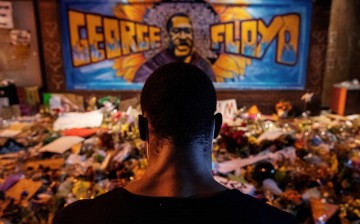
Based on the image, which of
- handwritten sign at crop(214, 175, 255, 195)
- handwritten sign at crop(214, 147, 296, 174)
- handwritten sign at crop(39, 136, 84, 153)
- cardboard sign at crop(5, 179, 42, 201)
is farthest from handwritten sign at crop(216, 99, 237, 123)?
cardboard sign at crop(5, 179, 42, 201)

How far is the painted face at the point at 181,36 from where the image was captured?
7250 millimetres

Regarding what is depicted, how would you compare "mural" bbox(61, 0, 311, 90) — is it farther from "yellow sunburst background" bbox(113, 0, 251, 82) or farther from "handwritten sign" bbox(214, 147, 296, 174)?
"handwritten sign" bbox(214, 147, 296, 174)

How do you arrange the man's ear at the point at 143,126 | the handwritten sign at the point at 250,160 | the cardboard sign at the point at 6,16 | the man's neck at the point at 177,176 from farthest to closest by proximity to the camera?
the cardboard sign at the point at 6,16, the handwritten sign at the point at 250,160, the man's ear at the point at 143,126, the man's neck at the point at 177,176

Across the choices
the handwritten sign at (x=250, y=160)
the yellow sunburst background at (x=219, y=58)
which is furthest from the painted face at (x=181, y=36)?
the handwritten sign at (x=250, y=160)

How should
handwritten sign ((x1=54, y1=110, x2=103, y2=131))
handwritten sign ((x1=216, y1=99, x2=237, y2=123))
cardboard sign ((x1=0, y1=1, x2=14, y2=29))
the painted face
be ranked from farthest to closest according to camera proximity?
the painted face → cardboard sign ((x1=0, y1=1, x2=14, y2=29)) → handwritten sign ((x1=216, y1=99, x2=237, y2=123)) → handwritten sign ((x1=54, y1=110, x2=103, y2=131))

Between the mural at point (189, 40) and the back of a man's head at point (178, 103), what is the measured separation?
20.3 ft

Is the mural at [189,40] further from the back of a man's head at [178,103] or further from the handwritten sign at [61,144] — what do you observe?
the back of a man's head at [178,103]

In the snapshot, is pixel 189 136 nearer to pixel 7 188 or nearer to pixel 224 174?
pixel 224 174

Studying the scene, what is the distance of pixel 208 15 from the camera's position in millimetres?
7211

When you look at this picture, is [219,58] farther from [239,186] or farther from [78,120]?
[239,186]

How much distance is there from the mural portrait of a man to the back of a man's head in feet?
20.3

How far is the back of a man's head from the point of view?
126cm

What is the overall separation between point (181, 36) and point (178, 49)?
299 mm

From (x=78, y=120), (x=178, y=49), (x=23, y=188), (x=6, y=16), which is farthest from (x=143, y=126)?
(x=6, y=16)
